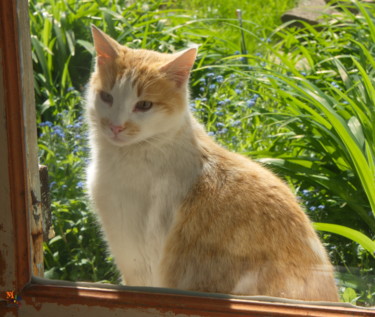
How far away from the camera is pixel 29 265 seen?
4.16ft

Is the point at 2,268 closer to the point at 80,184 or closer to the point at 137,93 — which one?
the point at 80,184

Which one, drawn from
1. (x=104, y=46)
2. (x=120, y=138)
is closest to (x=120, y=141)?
(x=120, y=138)

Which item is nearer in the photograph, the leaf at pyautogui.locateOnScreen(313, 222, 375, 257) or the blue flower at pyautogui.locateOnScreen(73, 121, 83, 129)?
the leaf at pyautogui.locateOnScreen(313, 222, 375, 257)

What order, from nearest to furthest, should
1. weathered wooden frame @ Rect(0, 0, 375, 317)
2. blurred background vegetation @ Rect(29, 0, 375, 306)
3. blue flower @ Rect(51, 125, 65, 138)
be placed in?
weathered wooden frame @ Rect(0, 0, 375, 317)
blurred background vegetation @ Rect(29, 0, 375, 306)
blue flower @ Rect(51, 125, 65, 138)

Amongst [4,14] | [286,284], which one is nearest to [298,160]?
[286,284]

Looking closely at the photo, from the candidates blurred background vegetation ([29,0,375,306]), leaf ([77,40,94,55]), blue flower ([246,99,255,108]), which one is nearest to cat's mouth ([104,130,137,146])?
blurred background vegetation ([29,0,375,306])

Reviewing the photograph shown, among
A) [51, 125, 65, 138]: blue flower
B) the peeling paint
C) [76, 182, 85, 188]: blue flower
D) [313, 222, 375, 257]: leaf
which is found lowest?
the peeling paint

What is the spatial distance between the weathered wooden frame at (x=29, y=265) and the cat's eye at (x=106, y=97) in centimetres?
20

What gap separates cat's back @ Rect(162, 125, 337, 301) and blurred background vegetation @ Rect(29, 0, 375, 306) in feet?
0.18

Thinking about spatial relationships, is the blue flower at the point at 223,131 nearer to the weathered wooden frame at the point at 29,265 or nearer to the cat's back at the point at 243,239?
the cat's back at the point at 243,239

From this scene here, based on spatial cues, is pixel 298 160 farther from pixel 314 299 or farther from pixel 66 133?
pixel 66 133

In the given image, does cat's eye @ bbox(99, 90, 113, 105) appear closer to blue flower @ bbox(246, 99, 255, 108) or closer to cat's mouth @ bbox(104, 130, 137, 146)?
cat's mouth @ bbox(104, 130, 137, 146)

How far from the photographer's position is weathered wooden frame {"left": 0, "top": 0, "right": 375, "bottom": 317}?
3.82 feet

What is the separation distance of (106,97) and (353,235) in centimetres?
71
